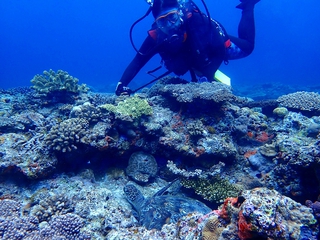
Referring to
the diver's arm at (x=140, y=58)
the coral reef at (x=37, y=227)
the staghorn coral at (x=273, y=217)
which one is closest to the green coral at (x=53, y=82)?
the diver's arm at (x=140, y=58)

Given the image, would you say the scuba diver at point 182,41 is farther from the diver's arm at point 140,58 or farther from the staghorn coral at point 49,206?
the staghorn coral at point 49,206

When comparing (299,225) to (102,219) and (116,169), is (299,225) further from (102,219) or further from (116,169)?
(116,169)

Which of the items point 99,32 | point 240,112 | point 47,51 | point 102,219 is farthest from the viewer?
point 99,32

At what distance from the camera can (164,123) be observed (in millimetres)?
5176

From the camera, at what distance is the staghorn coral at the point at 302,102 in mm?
6062

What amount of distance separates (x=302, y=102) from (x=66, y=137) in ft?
22.0

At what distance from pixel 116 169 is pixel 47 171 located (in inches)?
63.0

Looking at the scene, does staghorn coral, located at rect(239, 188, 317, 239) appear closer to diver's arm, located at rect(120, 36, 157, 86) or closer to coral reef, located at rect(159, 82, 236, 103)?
coral reef, located at rect(159, 82, 236, 103)

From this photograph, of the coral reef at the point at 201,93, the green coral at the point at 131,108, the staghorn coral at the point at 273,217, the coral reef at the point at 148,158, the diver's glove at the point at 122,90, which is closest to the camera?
the staghorn coral at the point at 273,217

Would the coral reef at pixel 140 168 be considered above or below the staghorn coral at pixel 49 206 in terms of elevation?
above

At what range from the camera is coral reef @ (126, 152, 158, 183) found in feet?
16.4

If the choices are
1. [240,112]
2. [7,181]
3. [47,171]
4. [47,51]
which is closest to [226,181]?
[240,112]

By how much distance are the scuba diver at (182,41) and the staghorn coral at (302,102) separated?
96.4 inches

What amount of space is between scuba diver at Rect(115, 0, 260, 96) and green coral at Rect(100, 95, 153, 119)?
4.06ft
